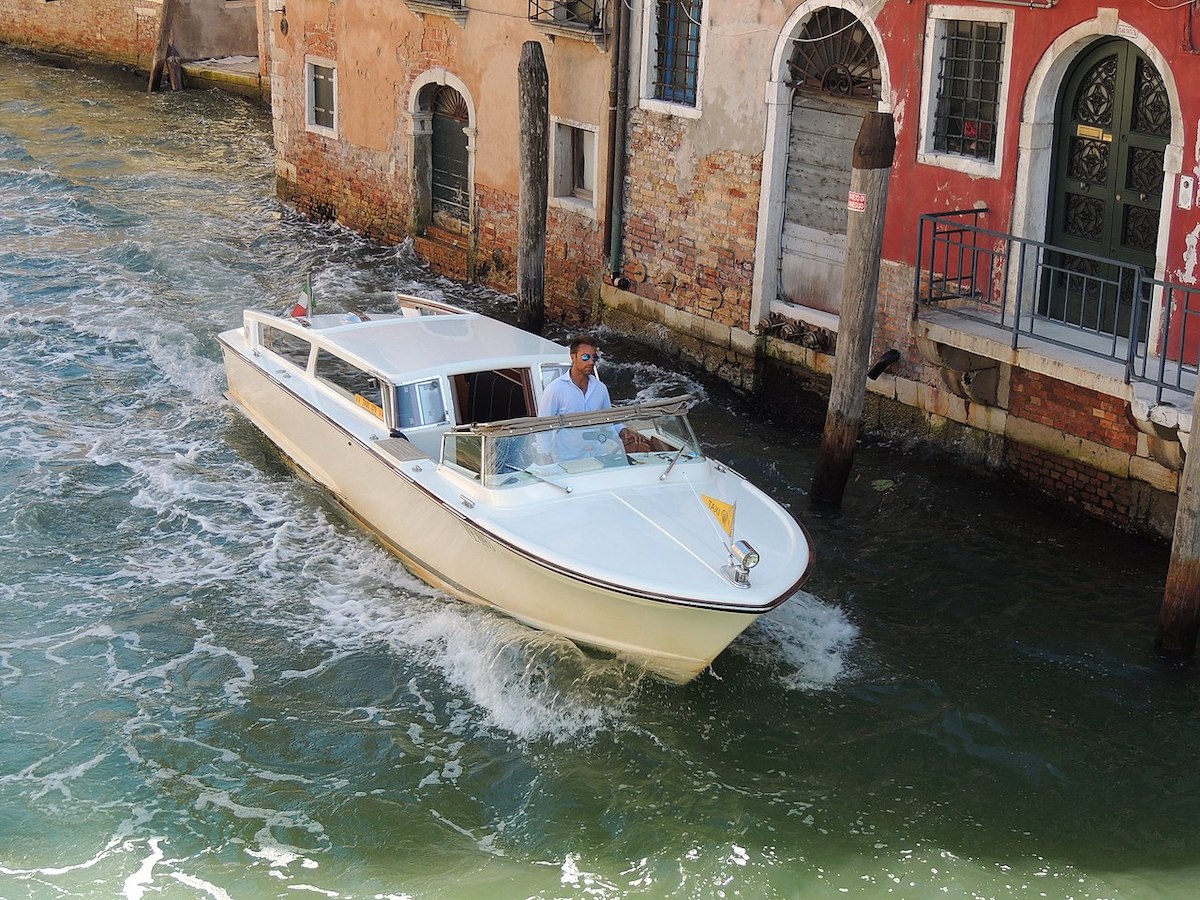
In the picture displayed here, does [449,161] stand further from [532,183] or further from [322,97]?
[532,183]

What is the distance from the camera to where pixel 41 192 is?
17.0 meters

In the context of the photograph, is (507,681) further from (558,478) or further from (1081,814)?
(1081,814)

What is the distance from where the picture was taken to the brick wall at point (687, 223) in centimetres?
1127

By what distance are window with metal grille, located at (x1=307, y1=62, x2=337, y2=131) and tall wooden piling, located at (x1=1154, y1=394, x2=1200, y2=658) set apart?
10791 mm

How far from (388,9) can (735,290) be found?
17.6 ft

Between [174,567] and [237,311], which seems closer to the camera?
[174,567]

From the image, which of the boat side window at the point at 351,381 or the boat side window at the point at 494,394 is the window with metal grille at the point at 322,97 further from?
the boat side window at the point at 494,394

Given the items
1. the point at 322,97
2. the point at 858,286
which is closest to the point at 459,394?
the point at 858,286

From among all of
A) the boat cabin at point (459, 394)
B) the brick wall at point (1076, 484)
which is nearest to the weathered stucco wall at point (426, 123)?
the boat cabin at point (459, 394)

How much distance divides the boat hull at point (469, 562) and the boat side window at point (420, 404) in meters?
0.26

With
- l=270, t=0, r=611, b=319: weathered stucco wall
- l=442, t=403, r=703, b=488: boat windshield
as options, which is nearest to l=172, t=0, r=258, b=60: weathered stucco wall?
l=270, t=0, r=611, b=319: weathered stucco wall

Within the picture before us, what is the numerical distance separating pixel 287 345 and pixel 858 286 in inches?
146

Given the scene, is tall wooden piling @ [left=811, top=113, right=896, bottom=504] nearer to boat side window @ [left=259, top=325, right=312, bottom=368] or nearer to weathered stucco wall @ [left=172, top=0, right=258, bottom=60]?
boat side window @ [left=259, top=325, right=312, bottom=368]

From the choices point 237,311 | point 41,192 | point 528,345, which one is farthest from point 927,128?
point 41,192
